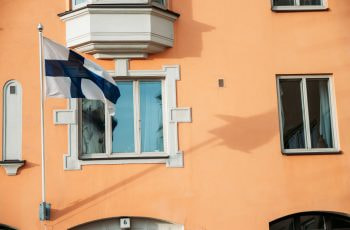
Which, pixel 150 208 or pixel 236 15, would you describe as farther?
pixel 236 15

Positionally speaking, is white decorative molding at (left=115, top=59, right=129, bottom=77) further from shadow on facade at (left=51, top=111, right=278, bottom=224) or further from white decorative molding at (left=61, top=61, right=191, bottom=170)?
shadow on facade at (left=51, top=111, right=278, bottom=224)

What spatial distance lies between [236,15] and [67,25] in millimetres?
3160

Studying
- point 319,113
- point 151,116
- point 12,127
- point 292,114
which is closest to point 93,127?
point 151,116

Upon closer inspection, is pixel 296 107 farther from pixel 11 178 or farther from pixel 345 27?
pixel 11 178

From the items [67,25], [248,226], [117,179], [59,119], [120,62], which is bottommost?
[248,226]

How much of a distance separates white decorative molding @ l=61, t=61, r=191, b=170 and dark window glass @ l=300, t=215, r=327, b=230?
8.07 feet

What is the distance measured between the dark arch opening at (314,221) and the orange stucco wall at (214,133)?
20cm

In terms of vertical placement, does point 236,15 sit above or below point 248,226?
above

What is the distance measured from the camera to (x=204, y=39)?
11.6 metres

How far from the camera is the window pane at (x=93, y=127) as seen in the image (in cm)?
1127

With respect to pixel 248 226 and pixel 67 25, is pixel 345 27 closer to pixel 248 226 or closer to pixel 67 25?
pixel 248 226

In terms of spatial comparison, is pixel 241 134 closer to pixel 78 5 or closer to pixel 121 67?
pixel 121 67

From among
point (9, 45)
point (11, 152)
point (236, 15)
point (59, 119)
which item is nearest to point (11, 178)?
point (11, 152)

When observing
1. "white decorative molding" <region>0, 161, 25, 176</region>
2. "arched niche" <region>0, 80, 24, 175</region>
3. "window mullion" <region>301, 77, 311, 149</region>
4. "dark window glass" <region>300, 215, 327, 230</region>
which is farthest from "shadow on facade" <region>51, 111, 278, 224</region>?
"arched niche" <region>0, 80, 24, 175</region>
